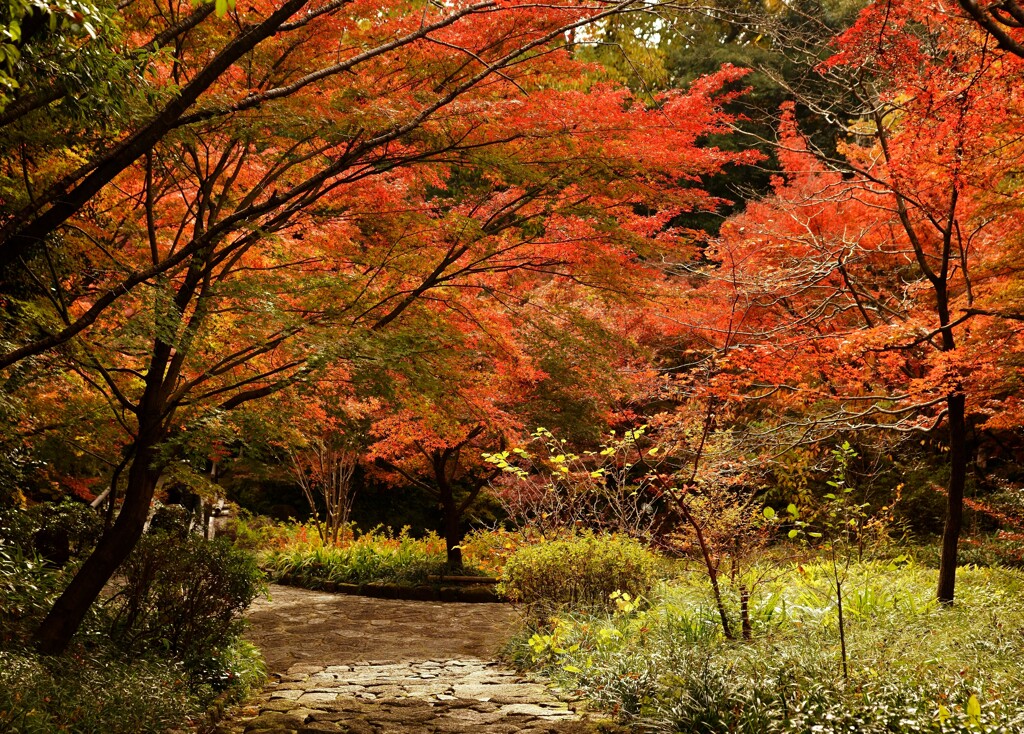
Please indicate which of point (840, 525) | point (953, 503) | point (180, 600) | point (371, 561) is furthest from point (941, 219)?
point (371, 561)

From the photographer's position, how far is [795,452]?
1179 cm

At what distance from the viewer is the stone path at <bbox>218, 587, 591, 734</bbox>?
5688 millimetres

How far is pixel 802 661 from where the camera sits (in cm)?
495

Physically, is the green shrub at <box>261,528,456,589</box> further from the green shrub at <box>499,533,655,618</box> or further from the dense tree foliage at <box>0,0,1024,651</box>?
the green shrub at <box>499,533,655,618</box>

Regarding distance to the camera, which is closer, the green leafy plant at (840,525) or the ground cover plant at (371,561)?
the green leafy plant at (840,525)

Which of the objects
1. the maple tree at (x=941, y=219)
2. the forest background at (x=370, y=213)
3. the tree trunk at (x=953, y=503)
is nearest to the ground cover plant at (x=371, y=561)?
the forest background at (x=370, y=213)

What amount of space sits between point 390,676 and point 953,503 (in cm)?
599

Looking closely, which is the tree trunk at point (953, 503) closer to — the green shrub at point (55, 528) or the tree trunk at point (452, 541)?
the green shrub at point (55, 528)

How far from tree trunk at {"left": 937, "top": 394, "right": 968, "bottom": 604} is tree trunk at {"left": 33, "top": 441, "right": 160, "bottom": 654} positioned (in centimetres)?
739

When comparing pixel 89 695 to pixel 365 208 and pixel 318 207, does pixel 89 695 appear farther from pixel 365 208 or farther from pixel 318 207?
pixel 365 208

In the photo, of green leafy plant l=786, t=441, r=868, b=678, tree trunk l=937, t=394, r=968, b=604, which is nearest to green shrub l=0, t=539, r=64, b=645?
green leafy plant l=786, t=441, r=868, b=678

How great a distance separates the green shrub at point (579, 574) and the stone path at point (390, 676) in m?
0.88

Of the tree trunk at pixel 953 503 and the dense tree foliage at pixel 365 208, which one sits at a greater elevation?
the dense tree foliage at pixel 365 208

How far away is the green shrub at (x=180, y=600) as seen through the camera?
6.27m
